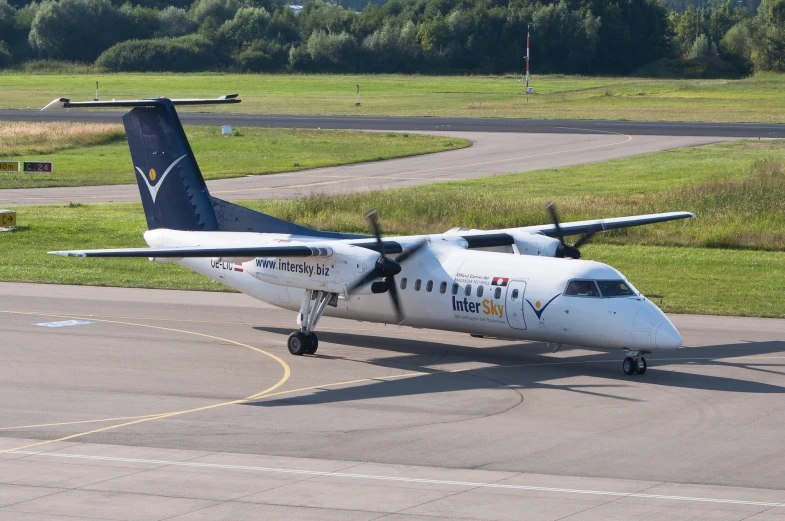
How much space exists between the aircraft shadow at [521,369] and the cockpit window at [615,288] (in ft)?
5.92

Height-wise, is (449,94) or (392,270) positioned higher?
(449,94)

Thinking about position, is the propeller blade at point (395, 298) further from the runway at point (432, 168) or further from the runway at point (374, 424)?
the runway at point (432, 168)

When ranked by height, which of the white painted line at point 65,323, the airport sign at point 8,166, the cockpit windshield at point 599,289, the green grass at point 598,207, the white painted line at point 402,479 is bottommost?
the white painted line at point 65,323

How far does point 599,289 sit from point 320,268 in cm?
639

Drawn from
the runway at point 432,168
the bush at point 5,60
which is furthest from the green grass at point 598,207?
the bush at point 5,60

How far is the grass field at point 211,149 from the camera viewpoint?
6506cm

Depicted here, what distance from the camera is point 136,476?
16219mm

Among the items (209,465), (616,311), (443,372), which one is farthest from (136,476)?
(616,311)

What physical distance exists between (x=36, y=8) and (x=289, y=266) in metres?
156

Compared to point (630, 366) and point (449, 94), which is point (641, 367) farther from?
point (449, 94)

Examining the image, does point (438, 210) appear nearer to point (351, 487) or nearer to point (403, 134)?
point (351, 487)

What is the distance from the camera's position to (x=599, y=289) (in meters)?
23.3

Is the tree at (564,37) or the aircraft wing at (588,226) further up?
the tree at (564,37)

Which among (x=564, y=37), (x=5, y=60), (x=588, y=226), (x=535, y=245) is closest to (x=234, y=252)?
(x=535, y=245)
